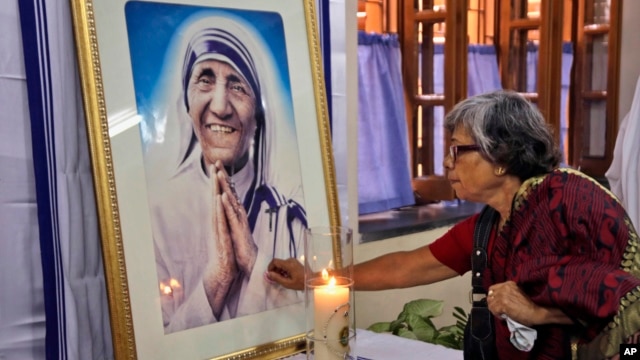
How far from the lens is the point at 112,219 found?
1.30 m

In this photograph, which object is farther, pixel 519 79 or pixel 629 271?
pixel 519 79

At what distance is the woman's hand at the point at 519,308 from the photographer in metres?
1.46

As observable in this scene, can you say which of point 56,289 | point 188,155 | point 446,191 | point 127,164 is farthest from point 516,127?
point 446,191

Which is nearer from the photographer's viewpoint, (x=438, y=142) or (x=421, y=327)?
(x=421, y=327)

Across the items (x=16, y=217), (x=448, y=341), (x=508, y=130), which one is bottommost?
(x=448, y=341)

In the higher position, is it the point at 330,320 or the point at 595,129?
the point at 595,129

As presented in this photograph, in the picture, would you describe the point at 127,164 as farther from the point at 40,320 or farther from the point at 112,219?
the point at 40,320

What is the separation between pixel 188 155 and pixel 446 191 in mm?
1915

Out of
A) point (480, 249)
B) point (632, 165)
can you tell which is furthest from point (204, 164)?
point (632, 165)

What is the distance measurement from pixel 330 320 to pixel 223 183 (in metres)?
0.34

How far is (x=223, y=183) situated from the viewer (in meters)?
1.50

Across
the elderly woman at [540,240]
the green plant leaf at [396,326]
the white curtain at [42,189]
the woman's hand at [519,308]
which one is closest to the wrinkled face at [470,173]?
the elderly woman at [540,240]

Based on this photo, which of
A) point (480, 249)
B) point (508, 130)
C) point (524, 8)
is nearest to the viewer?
point (508, 130)

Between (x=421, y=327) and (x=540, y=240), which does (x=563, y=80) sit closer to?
(x=421, y=327)
